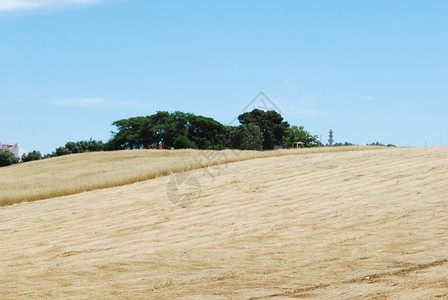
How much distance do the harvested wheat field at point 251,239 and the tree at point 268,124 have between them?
45176 millimetres

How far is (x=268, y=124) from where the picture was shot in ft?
200

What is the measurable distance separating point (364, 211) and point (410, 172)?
377 cm

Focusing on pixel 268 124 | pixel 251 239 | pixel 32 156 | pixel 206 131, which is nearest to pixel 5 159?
pixel 32 156

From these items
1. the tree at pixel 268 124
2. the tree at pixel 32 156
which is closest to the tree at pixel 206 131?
the tree at pixel 268 124

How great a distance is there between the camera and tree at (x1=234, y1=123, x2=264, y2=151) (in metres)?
51.7

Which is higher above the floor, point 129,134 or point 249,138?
point 129,134

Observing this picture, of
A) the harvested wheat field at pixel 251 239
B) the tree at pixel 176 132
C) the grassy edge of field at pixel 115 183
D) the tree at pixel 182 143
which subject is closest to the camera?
the harvested wheat field at pixel 251 239

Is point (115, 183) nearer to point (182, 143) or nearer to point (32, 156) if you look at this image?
point (32, 156)

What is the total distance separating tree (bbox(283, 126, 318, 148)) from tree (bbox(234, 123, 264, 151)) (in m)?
4.81

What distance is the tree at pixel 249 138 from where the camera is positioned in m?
51.7

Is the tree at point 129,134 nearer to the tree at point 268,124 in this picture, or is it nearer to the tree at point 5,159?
the tree at point 268,124

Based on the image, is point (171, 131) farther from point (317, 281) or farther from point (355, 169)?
point (317, 281)

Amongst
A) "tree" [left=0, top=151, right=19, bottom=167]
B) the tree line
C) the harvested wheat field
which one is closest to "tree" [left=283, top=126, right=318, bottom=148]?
the tree line

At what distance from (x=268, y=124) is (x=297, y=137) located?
13.6ft
